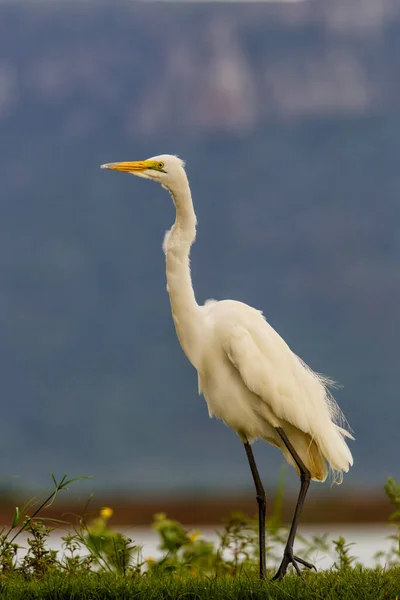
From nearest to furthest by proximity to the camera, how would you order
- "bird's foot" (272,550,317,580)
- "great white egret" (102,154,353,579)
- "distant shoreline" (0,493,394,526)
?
"bird's foot" (272,550,317,580) < "great white egret" (102,154,353,579) < "distant shoreline" (0,493,394,526)

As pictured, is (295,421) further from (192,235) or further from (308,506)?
(308,506)

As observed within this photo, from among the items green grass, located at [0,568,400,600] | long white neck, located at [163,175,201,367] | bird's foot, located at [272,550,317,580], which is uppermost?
long white neck, located at [163,175,201,367]

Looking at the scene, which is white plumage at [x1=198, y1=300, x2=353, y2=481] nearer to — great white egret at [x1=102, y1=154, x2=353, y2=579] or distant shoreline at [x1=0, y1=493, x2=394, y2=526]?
great white egret at [x1=102, y1=154, x2=353, y2=579]

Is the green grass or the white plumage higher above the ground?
the white plumage

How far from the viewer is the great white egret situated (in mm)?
2445

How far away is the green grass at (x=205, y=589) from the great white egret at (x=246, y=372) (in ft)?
0.99

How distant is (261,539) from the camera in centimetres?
243

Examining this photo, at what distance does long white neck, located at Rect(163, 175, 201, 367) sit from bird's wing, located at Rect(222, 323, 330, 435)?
11 centimetres

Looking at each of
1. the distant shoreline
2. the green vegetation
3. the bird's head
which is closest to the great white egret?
the bird's head

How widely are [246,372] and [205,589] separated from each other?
1.97 ft

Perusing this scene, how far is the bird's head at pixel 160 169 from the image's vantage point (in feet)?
8.10

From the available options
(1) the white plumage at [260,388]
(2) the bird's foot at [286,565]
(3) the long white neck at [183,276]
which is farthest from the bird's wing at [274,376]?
(2) the bird's foot at [286,565]

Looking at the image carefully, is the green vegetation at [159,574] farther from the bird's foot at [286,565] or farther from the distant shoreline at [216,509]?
the distant shoreline at [216,509]

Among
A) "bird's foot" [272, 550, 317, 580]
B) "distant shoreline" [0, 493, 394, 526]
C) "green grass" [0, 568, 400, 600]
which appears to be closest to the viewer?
"green grass" [0, 568, 400, 600]
